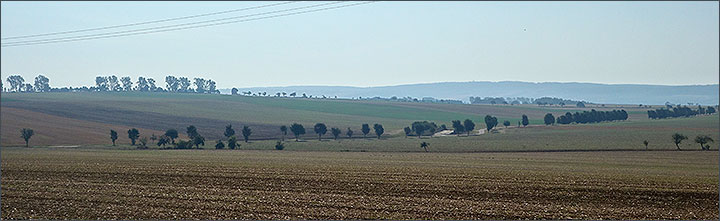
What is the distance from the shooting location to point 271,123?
461ft

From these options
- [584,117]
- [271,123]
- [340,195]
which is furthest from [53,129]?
[584,117]

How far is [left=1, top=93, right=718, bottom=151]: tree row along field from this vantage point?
9631 cm

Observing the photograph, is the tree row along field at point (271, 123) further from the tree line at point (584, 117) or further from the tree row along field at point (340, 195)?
the tree row along field at point (340, 195)

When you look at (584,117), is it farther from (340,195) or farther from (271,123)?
(340,195)

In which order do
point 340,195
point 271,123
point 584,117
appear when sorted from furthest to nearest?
point 584,117 < point 271,123 < point 340,195

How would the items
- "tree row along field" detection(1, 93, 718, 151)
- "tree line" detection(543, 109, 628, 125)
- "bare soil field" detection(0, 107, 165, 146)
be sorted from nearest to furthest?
"bare soil field" detection(0, 107, 165, 146)
"tree row along field" detection(1, 93, 718, 151)
"tree line" detection(543, 109, 628, 125)

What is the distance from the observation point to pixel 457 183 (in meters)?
34.4

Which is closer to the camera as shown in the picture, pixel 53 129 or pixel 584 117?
pixel 53 129

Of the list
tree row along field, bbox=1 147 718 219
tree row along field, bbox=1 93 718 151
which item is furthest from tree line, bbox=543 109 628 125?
tree row along field, bbox=1 147 718 219

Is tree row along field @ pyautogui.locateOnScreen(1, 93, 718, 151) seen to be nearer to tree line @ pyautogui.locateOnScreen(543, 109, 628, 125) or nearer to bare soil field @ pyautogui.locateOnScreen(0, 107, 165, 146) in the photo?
bare soil field @ pyautogui.locateOnScreen(0, 107, 165, 146)

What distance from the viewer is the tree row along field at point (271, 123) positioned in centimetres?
9631

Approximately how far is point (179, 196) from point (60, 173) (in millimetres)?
14001

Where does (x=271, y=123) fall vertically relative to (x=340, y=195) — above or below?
above

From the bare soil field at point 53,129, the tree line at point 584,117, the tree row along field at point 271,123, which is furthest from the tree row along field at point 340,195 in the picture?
the tree line at point 584,117
